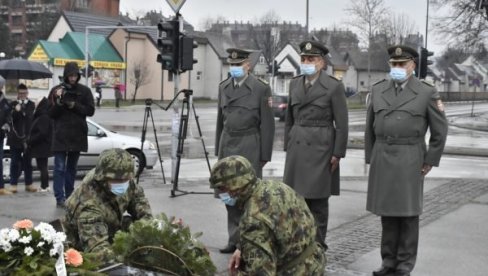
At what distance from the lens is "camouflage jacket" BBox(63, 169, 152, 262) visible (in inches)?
194

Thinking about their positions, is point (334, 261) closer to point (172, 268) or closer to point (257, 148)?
point (257, 148)

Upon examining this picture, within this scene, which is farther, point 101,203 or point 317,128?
point 317,128

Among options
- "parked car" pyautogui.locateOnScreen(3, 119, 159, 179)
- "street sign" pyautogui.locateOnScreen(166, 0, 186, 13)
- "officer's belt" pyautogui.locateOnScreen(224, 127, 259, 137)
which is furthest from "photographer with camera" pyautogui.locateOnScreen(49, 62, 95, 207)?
"parked car" pyautogui.locateOnScreen(3, 119, 159, 179)

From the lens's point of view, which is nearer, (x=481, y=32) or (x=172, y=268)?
(x=172, y=268)

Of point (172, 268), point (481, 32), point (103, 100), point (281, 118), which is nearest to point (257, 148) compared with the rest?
point (172, 268)

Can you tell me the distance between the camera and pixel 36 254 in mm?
3961

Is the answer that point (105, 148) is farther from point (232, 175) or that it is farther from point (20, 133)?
point (232, 175)

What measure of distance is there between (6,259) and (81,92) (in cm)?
601

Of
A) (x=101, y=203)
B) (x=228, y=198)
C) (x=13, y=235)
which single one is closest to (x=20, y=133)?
(x=101, y=203)

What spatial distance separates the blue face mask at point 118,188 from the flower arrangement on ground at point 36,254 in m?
0.98

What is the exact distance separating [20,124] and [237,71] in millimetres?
5449

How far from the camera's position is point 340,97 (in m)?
6.93

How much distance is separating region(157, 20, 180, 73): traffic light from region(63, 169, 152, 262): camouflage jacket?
6939 mm

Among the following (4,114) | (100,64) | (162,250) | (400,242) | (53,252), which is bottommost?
(400,242)
